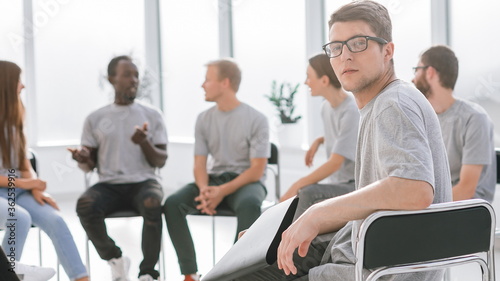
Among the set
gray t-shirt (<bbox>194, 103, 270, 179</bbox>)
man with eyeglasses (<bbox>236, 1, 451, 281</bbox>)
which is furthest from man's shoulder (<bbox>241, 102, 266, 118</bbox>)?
man with eyeglasses (<bbox>236, 1, 451, 281</bbox>)

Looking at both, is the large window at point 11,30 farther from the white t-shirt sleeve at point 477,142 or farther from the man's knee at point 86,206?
the white t-shirt sleeve at point 477,142

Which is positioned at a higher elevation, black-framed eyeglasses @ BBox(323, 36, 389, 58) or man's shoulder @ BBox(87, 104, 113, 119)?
black-framed eyeglasses @ BBox(323, 36, 389, 58)

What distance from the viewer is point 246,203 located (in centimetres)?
310

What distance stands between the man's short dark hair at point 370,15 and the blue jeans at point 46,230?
1.78 m

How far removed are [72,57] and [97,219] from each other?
3604 mm

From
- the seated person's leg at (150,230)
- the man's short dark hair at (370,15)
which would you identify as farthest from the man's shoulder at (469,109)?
the seated person's leg at (150,230)

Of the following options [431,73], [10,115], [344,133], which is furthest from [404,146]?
[10,115]

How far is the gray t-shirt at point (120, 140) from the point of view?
3412 mm

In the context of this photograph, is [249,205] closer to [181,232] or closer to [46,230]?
[181,232]

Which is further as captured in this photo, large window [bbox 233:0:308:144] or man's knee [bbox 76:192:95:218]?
large window [bbox 233:0:308:144]

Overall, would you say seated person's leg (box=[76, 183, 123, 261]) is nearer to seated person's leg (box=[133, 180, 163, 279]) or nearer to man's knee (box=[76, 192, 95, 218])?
man's knee (box=[76, 192, 95, 218])

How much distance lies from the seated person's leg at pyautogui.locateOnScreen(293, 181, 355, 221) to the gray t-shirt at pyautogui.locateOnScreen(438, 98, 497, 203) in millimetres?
535

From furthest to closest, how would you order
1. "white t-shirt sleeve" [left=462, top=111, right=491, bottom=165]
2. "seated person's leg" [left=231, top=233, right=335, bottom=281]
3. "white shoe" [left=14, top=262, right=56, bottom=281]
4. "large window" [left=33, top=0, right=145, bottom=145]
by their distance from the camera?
"large window" [left=33, top=0, right=145, bottom=145], "white t-shirt sleeve" [left=462, top=111, right=491, bottom=165], "white shoe" [left=14, top=262, right=56, bottom=281], "seated person's leg" [left=231, top=233, right=335, bottom=281]

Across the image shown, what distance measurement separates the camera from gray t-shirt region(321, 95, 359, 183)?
3.14 metres
